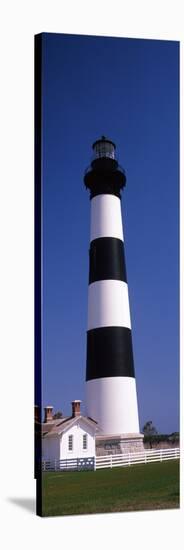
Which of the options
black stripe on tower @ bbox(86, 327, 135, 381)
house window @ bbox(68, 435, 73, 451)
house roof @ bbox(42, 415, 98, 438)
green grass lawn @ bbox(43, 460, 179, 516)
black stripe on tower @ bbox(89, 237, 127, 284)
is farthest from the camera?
black stripe on tower @ bbox(89, 237, 127, 284)

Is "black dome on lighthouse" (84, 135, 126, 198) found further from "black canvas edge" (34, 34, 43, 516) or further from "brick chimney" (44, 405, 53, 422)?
"brick chimney" (44, 405, 53, 422)

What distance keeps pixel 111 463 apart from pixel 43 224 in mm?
Answer: 2490

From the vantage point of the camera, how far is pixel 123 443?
1110 centimetres

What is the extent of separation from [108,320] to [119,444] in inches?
49.8

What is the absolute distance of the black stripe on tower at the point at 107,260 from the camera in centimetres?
1128

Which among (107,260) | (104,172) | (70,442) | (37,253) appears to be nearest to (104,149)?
(104,172)

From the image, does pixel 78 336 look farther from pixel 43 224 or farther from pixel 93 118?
pixel 93 118

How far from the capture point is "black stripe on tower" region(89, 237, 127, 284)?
11281 mm

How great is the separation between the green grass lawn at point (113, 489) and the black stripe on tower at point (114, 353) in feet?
3.23

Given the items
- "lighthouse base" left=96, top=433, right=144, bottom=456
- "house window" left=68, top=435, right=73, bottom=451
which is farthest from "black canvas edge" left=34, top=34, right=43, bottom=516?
"lighthouse base" left=96, top=433, right=144, bottom=456

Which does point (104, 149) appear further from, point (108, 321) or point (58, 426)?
point (58, 426)

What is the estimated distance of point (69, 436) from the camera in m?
10.8

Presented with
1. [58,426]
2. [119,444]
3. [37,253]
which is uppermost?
[37,253]

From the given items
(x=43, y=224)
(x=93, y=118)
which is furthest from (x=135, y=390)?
(x=93, y=118)
